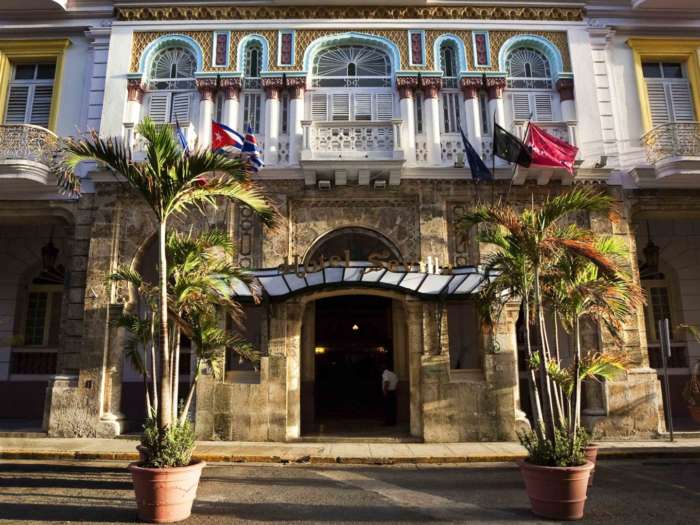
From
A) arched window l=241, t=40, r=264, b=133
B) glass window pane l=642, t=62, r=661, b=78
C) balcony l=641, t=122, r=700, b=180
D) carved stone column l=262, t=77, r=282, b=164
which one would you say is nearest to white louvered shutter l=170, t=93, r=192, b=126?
arched window l=241, t=40, r=264, b=133

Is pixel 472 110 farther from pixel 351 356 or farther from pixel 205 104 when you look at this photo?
pixel 351 356

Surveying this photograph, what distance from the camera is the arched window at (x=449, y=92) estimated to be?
14.6m

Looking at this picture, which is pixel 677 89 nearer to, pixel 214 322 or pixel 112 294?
pixel 214 322

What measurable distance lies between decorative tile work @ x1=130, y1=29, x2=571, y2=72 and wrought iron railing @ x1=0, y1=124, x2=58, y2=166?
3.21 metres

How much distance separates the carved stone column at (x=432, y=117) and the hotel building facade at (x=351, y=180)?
2.3 inches

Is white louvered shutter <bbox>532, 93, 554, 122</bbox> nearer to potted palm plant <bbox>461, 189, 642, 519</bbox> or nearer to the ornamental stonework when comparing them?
the ornamental stonework

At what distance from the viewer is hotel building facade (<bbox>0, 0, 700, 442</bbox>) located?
1259 centimetres

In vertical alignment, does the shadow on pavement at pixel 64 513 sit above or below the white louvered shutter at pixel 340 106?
below

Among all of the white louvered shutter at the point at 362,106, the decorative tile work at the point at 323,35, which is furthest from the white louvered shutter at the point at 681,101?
the white louvered shutter at the point at 362,106

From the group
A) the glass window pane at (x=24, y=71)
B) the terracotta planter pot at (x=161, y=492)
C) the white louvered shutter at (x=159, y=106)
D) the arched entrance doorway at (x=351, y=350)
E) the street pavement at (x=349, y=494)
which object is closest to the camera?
the terracotta planter pot at (x=161, y=492)

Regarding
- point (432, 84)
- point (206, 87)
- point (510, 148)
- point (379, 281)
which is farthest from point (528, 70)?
point (206, 87)

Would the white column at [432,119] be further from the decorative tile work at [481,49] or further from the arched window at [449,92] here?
the decorative tile work at [481,49]

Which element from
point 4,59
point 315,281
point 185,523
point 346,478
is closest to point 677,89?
point 315,281

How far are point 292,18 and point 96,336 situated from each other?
35.2 ft
